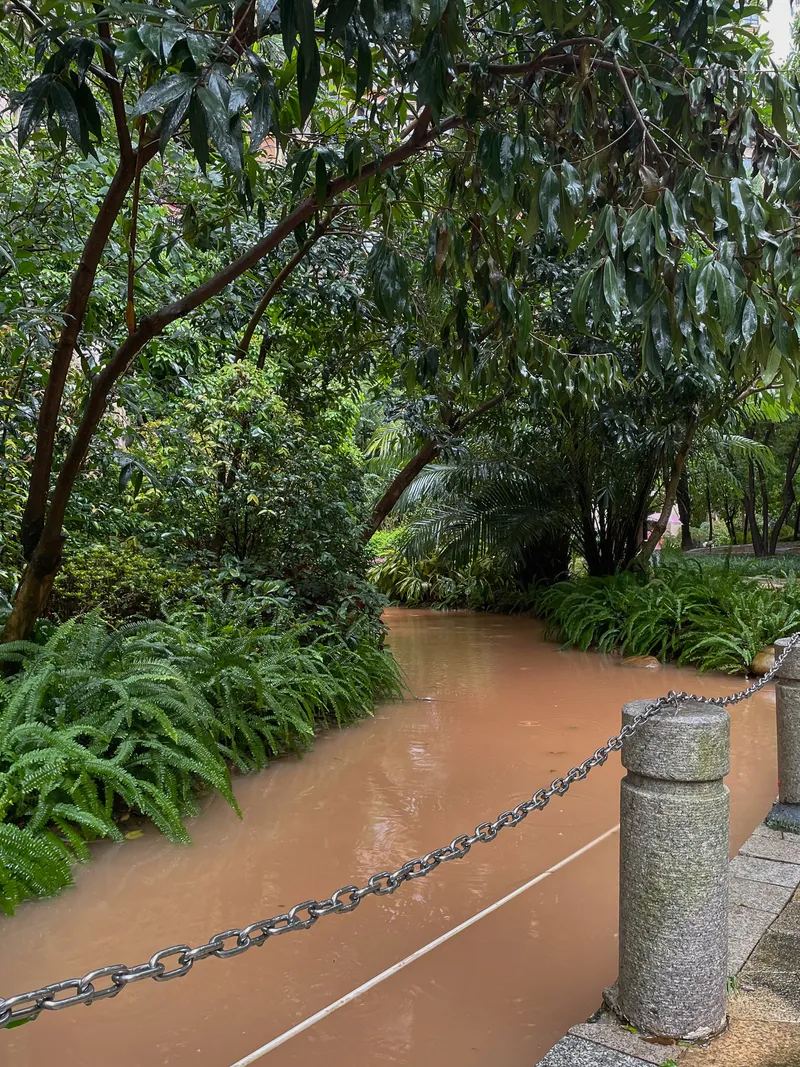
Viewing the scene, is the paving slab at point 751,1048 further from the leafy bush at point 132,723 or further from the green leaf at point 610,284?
the leafy bush at point 132,723

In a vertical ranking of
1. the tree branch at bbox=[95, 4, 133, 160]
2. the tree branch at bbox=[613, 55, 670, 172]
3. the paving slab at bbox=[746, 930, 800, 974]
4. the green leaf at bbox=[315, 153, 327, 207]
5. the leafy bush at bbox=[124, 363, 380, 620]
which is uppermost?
the tree branch at bbox=[95, 4, 133, 160]

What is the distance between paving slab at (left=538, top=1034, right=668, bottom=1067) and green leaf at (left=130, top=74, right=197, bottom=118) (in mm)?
2450

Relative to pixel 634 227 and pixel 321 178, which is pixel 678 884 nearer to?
pixel 634 227

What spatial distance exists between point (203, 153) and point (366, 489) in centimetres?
614

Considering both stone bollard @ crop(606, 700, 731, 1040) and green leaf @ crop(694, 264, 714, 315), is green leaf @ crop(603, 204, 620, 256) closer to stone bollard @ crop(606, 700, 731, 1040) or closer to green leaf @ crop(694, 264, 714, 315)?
green leaf @ crop(694, 264, 714, 315)

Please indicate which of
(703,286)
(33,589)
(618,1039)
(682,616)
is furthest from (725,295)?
(682,616)

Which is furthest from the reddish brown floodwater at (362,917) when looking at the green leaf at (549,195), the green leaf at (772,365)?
the green leaf at (549,195)

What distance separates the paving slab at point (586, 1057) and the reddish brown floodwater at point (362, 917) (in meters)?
0.48

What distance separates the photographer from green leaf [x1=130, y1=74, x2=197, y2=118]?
69.4 inches

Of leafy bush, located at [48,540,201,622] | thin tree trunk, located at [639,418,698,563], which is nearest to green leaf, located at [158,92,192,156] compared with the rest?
leafy bush, located at [48,540,201,622]

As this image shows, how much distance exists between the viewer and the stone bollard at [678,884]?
215 centimetres

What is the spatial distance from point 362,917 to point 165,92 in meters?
3.11

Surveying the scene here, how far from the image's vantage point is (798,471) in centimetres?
2148

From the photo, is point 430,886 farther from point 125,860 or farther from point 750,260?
point 750,260
